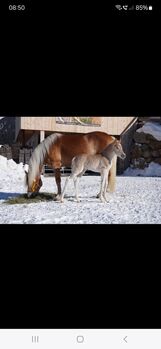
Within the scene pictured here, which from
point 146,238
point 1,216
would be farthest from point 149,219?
point 1,216

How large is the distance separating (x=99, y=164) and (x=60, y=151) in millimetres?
457

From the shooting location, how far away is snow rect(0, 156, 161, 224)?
3.23 meters

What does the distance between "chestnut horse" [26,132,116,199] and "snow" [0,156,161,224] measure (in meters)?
0.12

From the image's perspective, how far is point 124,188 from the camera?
4.52 metres

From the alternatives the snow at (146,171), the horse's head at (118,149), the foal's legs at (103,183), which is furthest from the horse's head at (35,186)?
the snow at (146,171)

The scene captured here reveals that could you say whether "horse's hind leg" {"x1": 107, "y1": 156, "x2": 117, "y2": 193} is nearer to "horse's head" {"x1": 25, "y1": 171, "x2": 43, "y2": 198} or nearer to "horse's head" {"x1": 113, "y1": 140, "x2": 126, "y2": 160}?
"horse's head" {"x1": 113, "y1": 140, "x2": 126, "y2": 160}

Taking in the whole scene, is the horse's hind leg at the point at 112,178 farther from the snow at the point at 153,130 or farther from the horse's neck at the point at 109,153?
the snow at the point at 153,130

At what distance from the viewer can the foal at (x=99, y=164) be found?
3.86m

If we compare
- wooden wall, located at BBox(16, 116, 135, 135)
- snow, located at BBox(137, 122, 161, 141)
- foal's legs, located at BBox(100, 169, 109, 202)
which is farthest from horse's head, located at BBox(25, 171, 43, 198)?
snow, located at BBox(137, 122, 161, 141)
